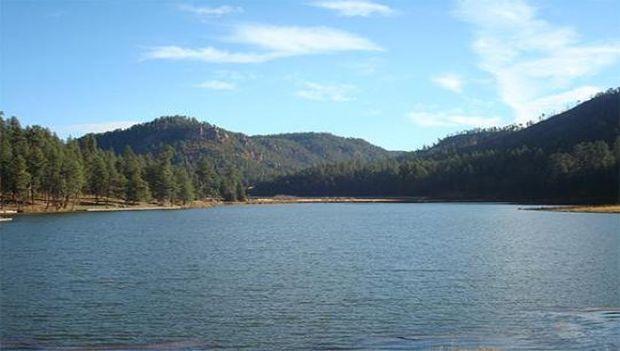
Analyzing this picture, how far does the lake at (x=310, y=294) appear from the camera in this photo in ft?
99.3

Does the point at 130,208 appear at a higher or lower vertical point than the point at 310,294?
higher

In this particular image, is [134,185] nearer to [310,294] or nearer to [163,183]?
[163,183]

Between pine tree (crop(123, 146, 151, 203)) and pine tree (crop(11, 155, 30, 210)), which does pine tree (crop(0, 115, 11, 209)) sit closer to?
pine tree (crop(11, 155, 30, 210))

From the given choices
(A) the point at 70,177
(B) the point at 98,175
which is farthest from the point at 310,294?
(B) the point at 98,175

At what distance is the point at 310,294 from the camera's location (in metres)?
41.2

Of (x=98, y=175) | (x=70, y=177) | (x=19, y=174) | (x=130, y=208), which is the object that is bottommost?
(x=130, y=208)

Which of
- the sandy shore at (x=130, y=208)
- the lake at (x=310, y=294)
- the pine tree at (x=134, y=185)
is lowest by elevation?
→ the lake at (x=310, y=294)

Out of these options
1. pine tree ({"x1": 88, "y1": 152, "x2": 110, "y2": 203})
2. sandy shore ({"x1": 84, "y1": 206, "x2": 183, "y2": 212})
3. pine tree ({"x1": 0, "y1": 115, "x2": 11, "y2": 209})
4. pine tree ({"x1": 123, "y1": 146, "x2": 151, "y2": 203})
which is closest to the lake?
pine tree ({"x1": 0, "y1": 115, "x2": 11, "y2": 209})

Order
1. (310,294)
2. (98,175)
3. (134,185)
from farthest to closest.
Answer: (134,185) < (98,175) < (310,294)

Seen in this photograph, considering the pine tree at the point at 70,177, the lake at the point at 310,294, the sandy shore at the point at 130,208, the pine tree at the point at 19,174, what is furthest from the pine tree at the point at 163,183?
the lake at the point at 310,294

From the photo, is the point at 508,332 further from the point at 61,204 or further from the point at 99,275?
the point at 61,204

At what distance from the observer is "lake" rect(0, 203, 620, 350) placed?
30281 millimetres

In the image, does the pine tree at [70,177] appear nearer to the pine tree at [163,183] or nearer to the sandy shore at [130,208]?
the sandy shore at [130,208]

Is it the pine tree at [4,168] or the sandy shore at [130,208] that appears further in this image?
the sandy shore at [130,208]
